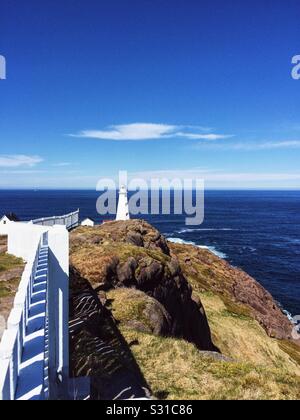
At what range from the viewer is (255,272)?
58625 millimetres

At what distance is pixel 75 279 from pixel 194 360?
6273 millimetres

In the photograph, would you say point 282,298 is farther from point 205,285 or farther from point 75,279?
point 75,279

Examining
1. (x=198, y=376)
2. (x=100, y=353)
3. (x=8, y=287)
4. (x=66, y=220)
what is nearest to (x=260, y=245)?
(x=66, y=220)

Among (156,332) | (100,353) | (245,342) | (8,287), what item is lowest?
(245,342)

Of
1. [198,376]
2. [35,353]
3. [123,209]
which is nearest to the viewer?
[35,353]

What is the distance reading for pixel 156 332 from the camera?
15414 millimetres

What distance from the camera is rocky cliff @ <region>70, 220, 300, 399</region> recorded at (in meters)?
10.5

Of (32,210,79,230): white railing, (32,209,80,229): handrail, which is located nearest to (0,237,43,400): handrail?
(32,209,80,229): handrail

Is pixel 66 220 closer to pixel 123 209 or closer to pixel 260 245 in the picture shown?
pixel 123 209

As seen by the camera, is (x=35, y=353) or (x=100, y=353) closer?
(x=35, y=353)

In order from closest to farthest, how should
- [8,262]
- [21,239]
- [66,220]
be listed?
[8,262] → [21,239] → [66,220]

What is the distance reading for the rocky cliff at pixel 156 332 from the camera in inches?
412

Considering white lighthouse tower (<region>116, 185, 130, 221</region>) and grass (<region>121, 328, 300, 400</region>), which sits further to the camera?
white lighthouse tower (<region>116, 185, 130, 221</region>)

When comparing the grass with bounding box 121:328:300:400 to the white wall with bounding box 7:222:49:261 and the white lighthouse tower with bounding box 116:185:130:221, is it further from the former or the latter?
the white lighthouse tower with bounding box 116:185:130:221
